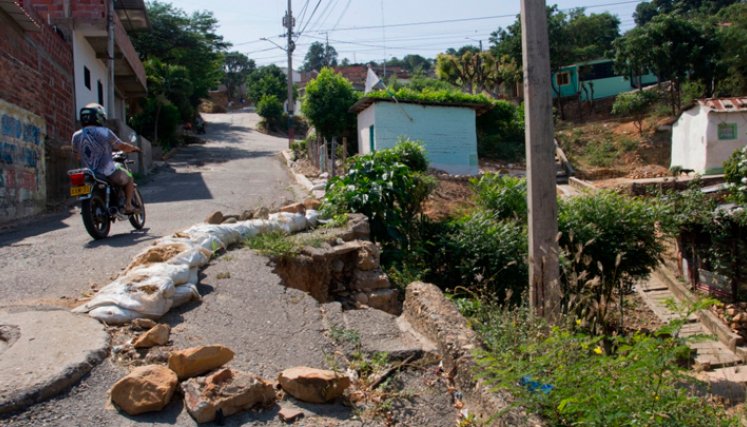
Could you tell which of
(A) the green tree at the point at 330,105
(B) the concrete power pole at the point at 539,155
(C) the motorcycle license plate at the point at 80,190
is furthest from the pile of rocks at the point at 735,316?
(A) the green tree at the point at 330,105

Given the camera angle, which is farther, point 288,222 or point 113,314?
point 288,222

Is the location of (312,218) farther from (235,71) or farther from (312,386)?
(235,71)

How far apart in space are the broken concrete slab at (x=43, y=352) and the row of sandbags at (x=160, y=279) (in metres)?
0.18

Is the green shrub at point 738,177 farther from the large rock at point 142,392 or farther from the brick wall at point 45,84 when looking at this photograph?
the brick wall at point 45,84

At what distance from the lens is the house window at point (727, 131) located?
2241cm

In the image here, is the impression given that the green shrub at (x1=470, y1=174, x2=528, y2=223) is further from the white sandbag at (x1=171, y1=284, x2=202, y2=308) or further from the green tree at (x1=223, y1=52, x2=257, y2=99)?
the green tree at (x1=223, y1=52, x2=257, y2=99)

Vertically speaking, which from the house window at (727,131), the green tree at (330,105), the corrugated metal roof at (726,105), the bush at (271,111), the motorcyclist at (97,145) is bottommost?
the motorcyclist at (97,145)

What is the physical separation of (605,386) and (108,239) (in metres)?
5.89

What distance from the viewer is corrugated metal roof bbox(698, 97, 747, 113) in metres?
22.3

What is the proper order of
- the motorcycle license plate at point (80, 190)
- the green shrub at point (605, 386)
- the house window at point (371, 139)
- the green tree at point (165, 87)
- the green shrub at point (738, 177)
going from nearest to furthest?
the green shrub at point (605, 386) < the motorcycle license plate at point (80, 190) < the green shrub at point (738, 177) < the house window at point (371, 139) < the green tree at point (165, 87)

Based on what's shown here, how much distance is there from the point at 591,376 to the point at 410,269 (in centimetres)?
553

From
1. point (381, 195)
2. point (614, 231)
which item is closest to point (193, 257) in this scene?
point (381, 195)

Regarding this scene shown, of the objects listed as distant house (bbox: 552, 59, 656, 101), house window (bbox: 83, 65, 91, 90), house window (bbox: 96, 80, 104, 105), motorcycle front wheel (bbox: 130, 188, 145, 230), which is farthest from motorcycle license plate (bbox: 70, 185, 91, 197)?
Answer: distant house (bbox: 552, 59, 656, 101)

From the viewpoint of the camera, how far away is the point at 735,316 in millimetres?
12688
